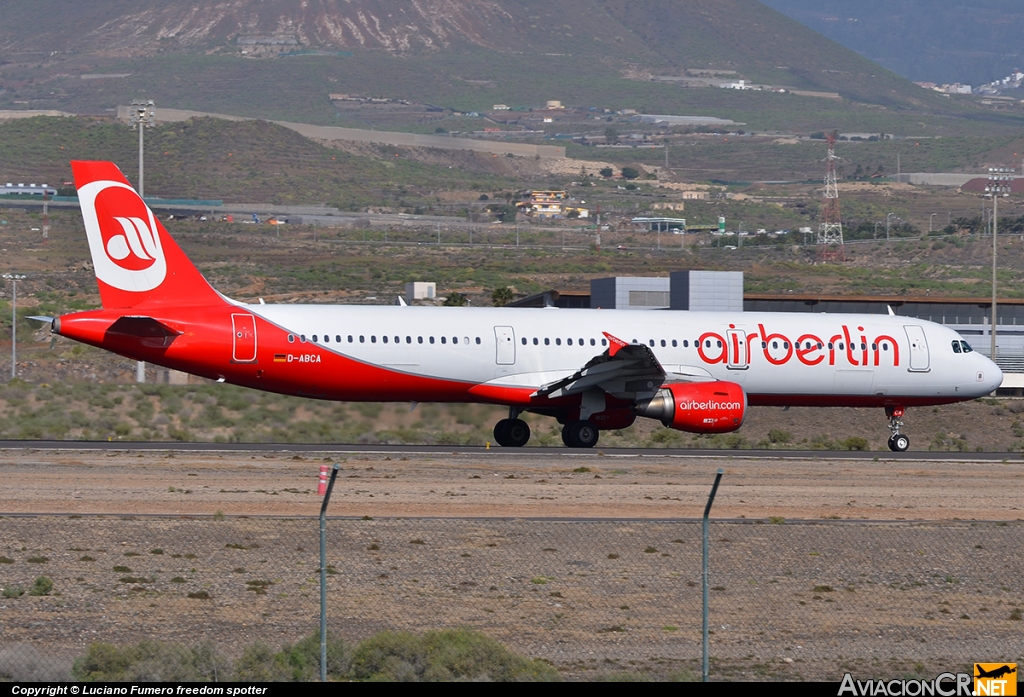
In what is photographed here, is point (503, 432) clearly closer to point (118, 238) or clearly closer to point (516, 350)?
point (516, 350)

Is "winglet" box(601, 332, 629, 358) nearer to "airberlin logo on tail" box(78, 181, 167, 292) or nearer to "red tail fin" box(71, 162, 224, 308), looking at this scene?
"red tail fin" box(71, 162, 224, 308)

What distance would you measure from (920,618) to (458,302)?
47.9m

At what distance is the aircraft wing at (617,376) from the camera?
1192 inches

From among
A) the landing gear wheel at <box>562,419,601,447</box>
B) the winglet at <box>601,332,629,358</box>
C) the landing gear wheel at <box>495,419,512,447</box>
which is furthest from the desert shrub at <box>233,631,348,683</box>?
the landing gear wheel at <box>495,419,512,447</box>

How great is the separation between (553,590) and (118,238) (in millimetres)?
15912

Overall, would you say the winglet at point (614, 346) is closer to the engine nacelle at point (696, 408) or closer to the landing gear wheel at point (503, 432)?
the engine nacelle at point (696, 408)

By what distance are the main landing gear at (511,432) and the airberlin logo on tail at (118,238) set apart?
320 inches

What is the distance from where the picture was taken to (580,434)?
103ft

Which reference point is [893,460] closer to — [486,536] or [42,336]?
[486,536]

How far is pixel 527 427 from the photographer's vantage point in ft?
106

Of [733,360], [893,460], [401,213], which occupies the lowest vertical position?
[893,460]

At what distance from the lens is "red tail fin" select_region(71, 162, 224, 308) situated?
28.7m

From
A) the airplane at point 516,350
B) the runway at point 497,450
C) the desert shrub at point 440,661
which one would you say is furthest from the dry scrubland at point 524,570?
the airplane at point 516,350

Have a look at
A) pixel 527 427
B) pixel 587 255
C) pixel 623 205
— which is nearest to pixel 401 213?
pixel 623 205
